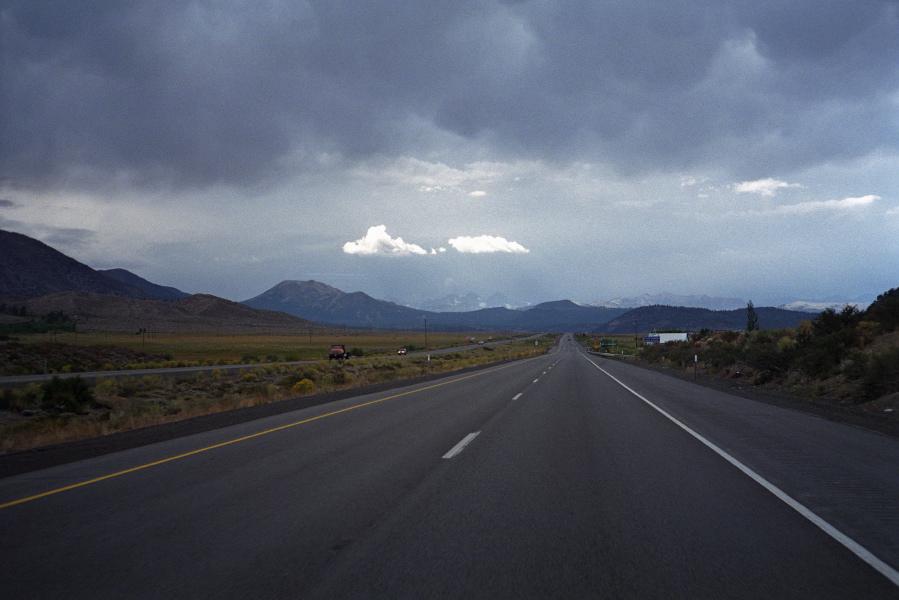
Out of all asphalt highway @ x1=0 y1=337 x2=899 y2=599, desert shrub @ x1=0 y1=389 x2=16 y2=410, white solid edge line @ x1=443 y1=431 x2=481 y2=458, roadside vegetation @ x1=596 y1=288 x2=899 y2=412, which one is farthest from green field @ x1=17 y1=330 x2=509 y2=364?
asphalt highway @ x1=0 y1=337 x2=899 y2=599

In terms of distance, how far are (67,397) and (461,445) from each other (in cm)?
1966

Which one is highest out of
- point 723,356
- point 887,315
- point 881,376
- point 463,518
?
point 887,315

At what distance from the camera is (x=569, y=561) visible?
4.49 m

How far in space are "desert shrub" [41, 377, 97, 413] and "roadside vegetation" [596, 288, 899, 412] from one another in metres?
26.9

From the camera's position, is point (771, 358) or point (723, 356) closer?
point (771, 358)

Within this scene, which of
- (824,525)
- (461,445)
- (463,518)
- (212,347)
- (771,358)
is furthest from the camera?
(212,347)

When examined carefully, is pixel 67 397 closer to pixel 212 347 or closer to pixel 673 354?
pixel 673 354

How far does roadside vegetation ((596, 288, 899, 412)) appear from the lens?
56.3 ft

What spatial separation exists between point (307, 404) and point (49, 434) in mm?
6984

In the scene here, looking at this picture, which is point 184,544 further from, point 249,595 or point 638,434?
point 638,434

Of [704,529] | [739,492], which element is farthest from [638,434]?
[704,529]

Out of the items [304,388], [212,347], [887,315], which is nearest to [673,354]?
[887,315]

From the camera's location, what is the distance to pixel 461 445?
9.73 m

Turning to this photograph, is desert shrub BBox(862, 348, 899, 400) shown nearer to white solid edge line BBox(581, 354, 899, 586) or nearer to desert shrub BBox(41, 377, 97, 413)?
white solid edge line BBox(581, 354, 899, 586)
